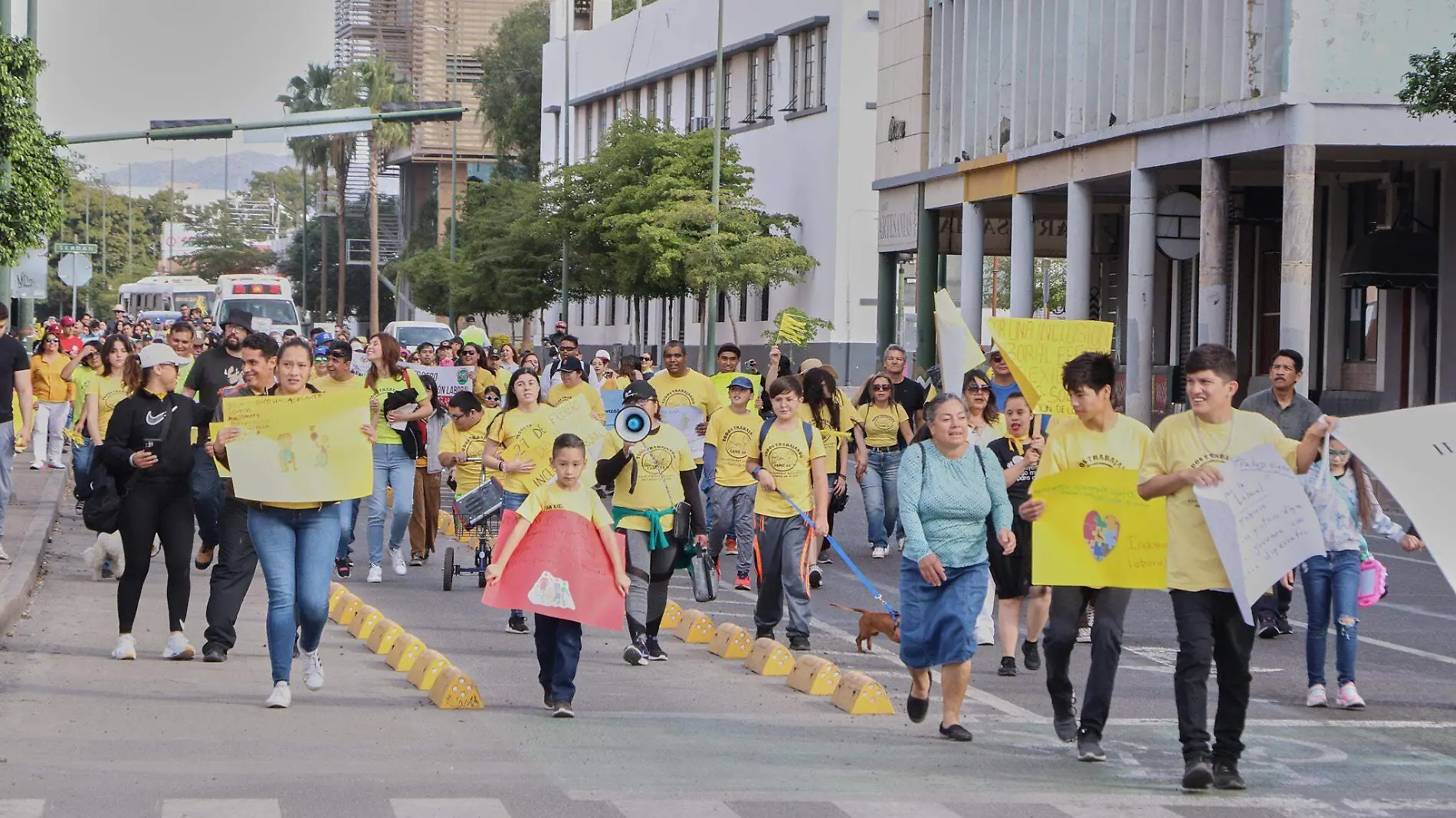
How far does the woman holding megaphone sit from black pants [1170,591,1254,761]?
4.33 meters

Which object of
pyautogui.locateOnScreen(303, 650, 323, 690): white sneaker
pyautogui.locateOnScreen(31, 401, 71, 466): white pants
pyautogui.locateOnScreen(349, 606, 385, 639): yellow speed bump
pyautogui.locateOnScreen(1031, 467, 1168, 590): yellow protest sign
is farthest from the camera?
pyautogui.locateOnScreen(31, 401, 71, 466): white pants

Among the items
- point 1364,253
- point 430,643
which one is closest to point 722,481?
point 430,643

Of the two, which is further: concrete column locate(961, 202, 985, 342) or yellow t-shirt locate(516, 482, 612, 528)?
concrete column locate(961, 202, 985, 342)

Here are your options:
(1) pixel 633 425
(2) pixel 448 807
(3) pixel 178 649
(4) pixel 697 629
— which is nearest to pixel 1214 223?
(4) pixel 697 629

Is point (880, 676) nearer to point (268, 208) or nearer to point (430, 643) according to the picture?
point (430, 643)

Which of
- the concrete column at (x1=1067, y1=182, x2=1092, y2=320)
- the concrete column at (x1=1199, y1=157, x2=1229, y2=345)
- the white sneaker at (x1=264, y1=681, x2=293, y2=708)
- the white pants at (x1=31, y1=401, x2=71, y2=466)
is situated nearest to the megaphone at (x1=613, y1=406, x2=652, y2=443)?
the white sneaker at (x1=264, y1=681, x2=293, y2=708)

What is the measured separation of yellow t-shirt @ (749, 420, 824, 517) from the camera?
1265 centimetres

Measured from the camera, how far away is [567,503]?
10.3 m

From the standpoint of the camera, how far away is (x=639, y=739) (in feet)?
31.0

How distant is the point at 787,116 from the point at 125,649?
143ft

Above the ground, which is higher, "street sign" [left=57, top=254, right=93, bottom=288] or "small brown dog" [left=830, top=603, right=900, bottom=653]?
"street sign" [left=57, top=254, right=93, bottom=288]

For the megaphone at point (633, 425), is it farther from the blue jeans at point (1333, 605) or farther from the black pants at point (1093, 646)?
the blue jeans at point (1333, 605)

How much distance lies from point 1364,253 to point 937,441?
25.1 meters

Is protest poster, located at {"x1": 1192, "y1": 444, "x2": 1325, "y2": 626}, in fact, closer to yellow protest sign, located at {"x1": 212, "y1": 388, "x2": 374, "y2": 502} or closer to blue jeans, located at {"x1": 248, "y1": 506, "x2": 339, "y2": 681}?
yellow protest sign, located at {"x1": 212, "y1": 388, "x2": 374, "y2": 502}
